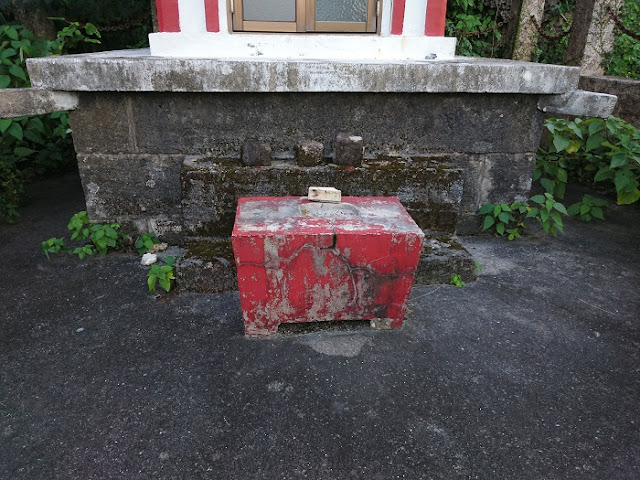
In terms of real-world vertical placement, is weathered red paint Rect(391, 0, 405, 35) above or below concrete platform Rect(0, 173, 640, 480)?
above

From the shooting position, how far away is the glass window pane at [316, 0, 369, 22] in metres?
3.34

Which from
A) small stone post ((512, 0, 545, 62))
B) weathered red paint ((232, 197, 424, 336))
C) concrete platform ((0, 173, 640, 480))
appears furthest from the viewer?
small stone post ((512, 0, 545, 62))

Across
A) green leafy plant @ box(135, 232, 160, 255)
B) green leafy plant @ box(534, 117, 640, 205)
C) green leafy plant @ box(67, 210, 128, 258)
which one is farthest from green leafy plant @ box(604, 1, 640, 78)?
green leafy plant @ box(67, 210, 128, 258)

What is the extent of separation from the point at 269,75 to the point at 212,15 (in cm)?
80

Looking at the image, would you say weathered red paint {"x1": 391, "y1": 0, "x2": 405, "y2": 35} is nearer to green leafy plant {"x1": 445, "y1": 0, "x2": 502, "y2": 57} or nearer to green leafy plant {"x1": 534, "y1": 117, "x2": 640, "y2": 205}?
green leafy plant {"x1": 534, "y1": 117, "x2": 640, "y2": 205}

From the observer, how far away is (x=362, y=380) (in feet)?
6.84

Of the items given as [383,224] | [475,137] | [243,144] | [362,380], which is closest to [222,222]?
[243,144]

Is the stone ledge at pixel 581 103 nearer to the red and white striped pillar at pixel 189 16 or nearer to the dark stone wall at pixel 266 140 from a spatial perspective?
the dark stone wall at pixel 266 140

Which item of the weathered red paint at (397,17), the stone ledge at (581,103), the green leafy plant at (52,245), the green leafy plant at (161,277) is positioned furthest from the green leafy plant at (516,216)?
the green leafy plant at (52,245)

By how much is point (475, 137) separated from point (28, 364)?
10.1 feet

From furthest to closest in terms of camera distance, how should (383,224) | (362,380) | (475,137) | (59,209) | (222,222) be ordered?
(59,209) < (475,137) < (222,222) < (383,224) < (362,380)

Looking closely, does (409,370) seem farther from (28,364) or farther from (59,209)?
(59,209)

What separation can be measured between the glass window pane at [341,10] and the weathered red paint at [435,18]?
0.47 meters

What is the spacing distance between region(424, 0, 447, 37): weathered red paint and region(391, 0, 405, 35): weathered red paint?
0.65 feet
